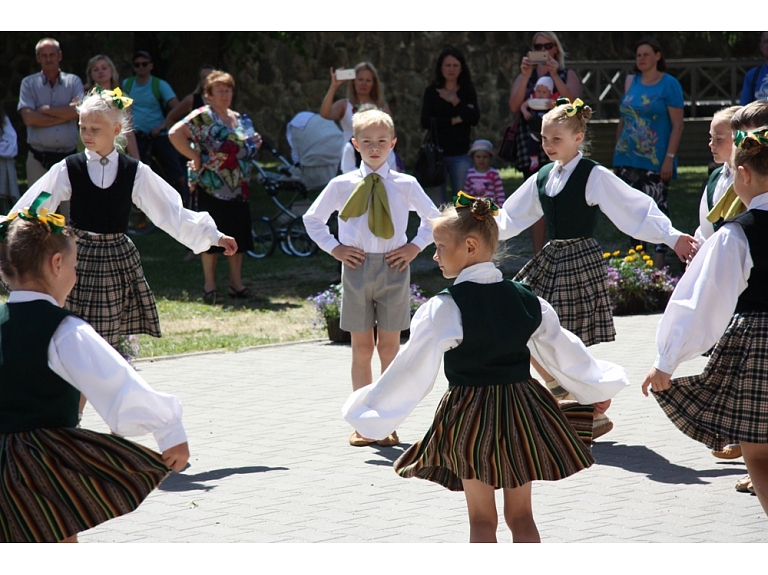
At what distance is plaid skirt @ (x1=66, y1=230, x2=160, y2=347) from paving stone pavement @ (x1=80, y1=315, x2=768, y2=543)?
25.9 inches

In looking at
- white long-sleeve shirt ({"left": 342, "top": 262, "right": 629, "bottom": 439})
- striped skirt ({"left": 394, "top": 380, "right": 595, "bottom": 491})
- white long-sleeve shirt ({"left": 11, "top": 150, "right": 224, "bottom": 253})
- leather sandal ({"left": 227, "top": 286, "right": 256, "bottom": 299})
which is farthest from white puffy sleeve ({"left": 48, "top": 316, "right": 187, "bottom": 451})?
leather sandal ({"left": 227, "top": 286, "right": 256, "bottom": 299})

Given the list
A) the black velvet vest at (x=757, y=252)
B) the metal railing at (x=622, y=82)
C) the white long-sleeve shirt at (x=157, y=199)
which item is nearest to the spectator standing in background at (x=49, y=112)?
the white long-sleeve shirt at (x=157, y=199)

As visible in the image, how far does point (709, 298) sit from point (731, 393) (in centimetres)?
42

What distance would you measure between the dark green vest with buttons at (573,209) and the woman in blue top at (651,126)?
4.55 meters

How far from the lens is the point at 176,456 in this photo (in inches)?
137

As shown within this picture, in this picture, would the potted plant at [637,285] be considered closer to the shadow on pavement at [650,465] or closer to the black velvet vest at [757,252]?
the shadow on pavement at [650,465]

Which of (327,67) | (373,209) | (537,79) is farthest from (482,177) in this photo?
(327,67)

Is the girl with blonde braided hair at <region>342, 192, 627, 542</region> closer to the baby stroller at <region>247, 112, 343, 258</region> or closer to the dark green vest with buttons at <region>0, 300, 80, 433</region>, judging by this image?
the dark green vest with buttons at <region>0, 300, 80, 433</region>

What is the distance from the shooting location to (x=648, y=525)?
14.6 ft

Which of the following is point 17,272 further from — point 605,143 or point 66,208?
point 605,143

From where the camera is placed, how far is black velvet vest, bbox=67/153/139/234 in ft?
19.5

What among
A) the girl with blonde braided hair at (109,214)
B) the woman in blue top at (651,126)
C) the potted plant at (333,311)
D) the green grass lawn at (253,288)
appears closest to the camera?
the girl with blonde braided hair at (109,214)

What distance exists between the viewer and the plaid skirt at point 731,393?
13.5ft

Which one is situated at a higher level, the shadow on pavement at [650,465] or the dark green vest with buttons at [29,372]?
the dark green vest with buttons at [29,372]
